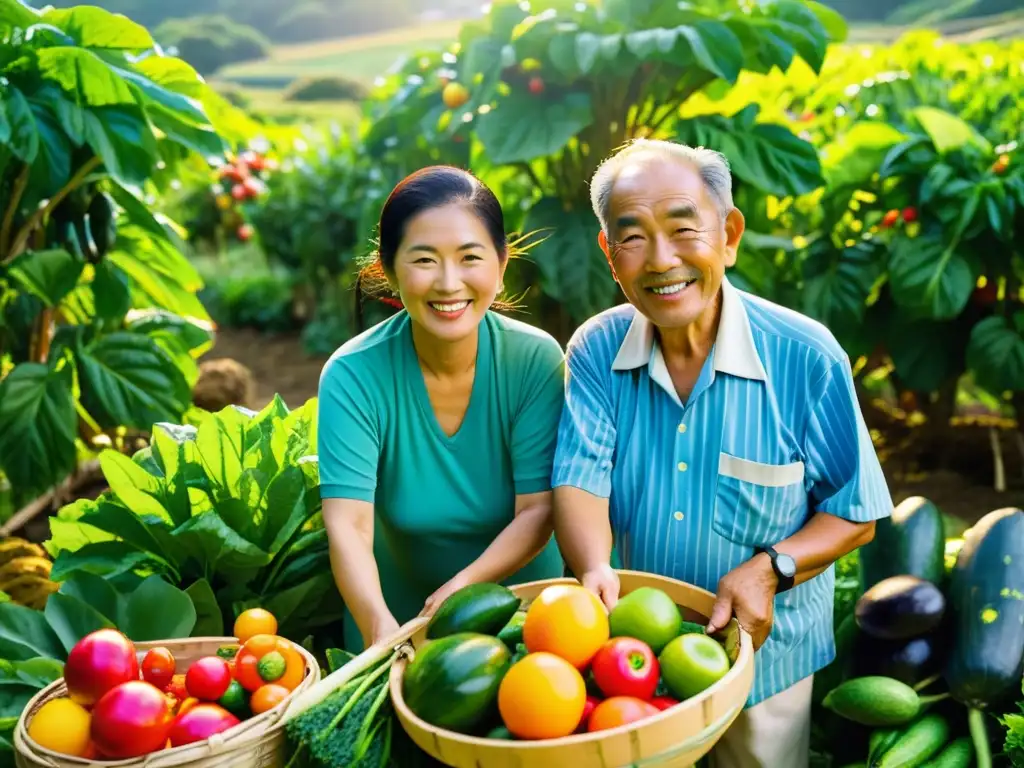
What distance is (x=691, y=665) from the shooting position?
1.51 meters

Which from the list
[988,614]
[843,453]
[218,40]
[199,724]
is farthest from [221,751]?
[218,40]

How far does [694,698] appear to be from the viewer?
1.43 metres

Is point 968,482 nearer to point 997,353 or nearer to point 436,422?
point 997,353

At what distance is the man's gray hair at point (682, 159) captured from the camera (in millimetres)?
1897

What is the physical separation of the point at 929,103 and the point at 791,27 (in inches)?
52.9

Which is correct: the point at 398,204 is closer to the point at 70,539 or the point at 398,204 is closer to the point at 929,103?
the point at 70,539

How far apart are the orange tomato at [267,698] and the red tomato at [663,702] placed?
23.2 inches

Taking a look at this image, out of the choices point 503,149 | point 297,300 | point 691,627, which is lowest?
point 297,300

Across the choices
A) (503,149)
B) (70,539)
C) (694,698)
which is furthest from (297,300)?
(694,698)

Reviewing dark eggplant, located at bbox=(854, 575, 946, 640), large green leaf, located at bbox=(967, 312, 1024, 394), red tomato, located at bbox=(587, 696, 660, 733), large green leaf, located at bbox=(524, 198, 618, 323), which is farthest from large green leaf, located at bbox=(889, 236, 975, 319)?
red tomato, located at bbox=(587, 696, 660, 733)

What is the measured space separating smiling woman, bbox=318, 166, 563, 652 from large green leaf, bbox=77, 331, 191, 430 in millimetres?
1688

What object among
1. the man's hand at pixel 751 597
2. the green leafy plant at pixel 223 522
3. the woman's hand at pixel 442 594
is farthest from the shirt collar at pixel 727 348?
the green leafy plant at pixel 223 522

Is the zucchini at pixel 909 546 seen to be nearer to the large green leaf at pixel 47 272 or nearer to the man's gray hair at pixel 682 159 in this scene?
the man's gray hair at pixel 682 159

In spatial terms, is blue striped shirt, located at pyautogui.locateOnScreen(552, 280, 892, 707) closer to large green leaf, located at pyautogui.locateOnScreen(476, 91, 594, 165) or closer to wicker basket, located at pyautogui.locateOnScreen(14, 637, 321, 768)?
wicker basket, located at pyautogui.locateOnScreen(14, 637, 321, 768)
